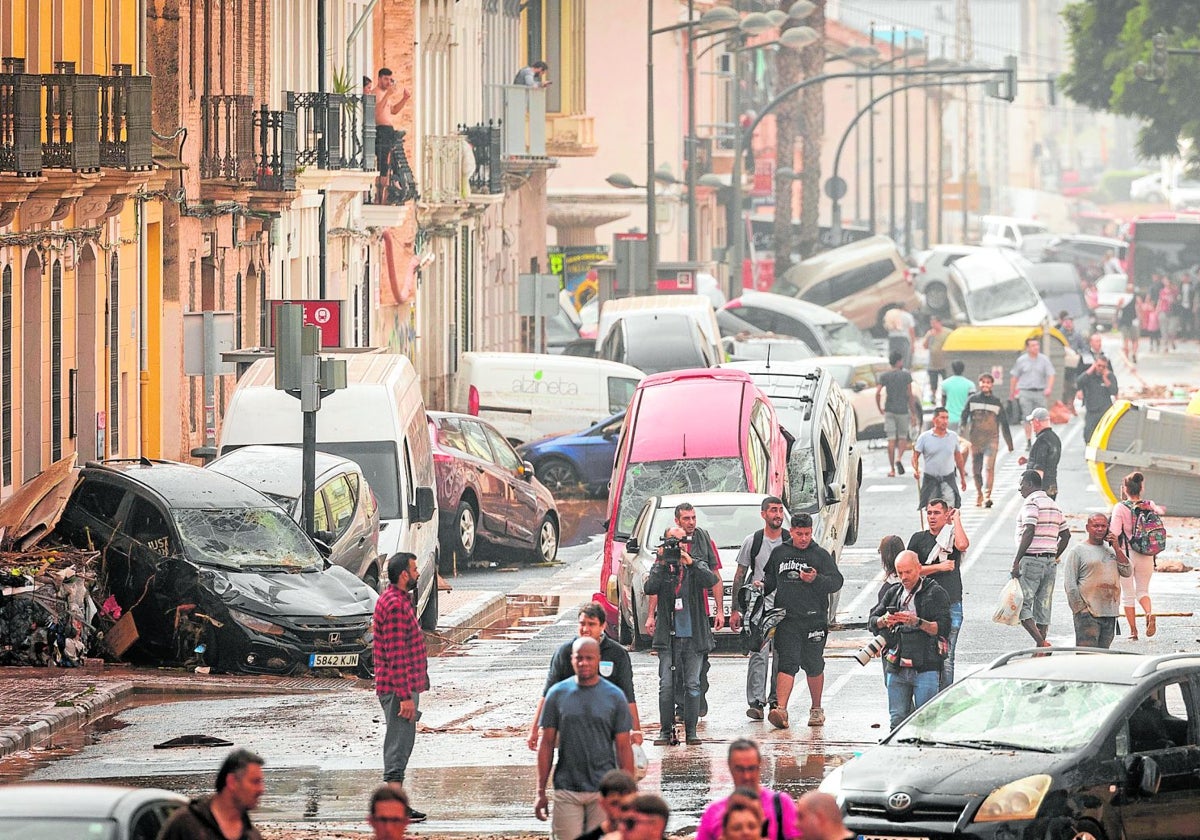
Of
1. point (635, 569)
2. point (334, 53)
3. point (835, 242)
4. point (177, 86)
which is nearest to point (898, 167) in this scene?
point (835, 242)

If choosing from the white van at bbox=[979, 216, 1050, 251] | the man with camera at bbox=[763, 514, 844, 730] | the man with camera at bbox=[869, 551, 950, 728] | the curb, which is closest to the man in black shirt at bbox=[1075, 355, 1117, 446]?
the man with camera at bbox=[763, 514, 844, 730]

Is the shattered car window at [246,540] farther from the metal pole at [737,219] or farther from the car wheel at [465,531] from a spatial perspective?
the metal pole at [737,219]

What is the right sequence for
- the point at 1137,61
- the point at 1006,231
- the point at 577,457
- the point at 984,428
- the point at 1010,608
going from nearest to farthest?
1. the point at 1010,608
2. the point at 984,428
3. the point at 577,457
4. the point at 1137,61
5. the point at 1006,231

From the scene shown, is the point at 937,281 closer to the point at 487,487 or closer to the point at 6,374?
A: the point at 487,487

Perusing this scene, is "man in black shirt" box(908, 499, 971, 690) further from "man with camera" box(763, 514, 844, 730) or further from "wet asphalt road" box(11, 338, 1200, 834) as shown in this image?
"wet asphalt road" box(11, 338, 1200, 834)

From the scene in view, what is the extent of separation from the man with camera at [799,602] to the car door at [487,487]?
11376 mm

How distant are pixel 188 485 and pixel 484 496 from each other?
7979mm

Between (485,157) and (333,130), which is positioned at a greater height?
(485,157)

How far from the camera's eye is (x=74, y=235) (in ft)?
95.1

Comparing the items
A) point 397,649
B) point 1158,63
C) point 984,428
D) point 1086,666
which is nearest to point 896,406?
point 984,428

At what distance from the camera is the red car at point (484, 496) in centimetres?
2995

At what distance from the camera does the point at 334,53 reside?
1724 inches

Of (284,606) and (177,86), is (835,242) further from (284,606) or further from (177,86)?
(284,606)

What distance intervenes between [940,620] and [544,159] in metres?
42.2
